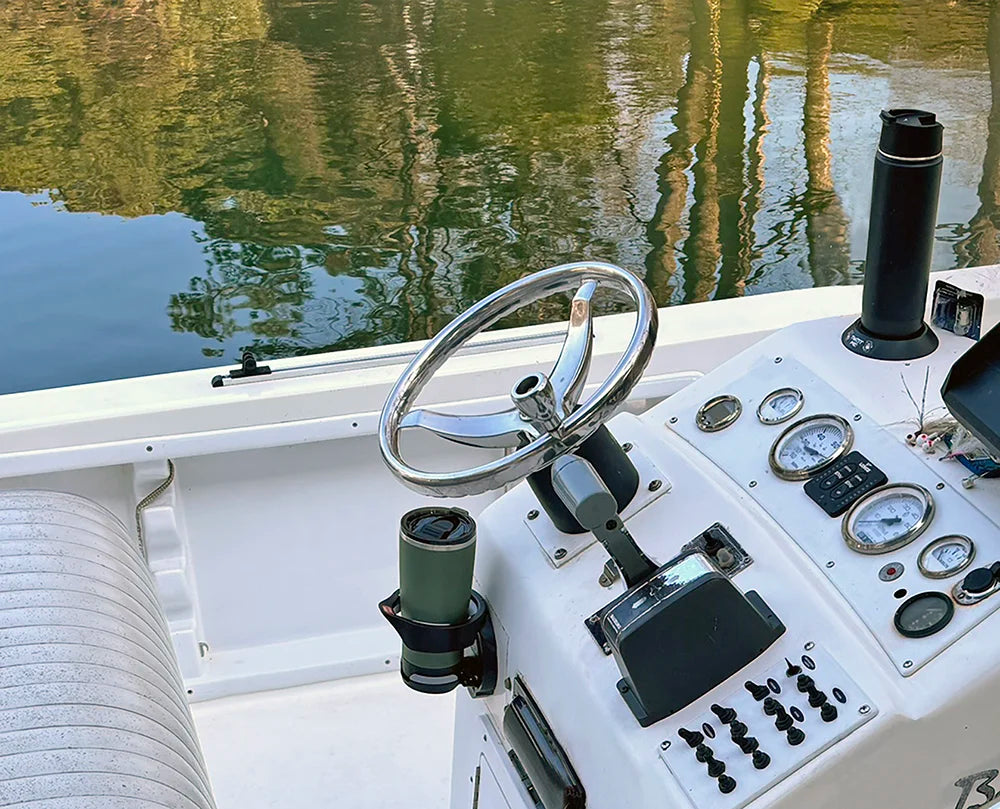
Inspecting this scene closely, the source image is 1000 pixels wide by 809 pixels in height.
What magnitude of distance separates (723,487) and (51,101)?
880 cm

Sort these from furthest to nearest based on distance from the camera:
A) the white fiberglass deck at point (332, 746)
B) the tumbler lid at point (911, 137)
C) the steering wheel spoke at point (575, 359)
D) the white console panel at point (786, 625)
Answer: the white fiberglass deck at point (332, 746), the tumbler lid at point (911, 137), the steering wheel spoke at point (575, 359), the white console panel at point (786, 625)

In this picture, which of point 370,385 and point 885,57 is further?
point 885,57

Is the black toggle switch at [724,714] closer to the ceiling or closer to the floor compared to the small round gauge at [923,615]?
closer to the floor

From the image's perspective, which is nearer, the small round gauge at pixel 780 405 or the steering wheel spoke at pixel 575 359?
the steering wheel spoke at pixel 575 359

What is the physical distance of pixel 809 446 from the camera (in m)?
1.13

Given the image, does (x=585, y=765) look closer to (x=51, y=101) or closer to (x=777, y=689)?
(x=777, y=689)

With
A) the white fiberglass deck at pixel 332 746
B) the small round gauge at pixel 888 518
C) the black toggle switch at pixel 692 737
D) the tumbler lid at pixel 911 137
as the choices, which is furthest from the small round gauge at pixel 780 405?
the white fiberglass deck at pixel 332 746

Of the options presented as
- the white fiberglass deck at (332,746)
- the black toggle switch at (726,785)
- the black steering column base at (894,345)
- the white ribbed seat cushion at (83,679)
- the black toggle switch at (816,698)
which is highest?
the black steering column base at (894,345)

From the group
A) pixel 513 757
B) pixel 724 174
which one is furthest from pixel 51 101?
pixel 513 757

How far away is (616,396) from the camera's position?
3.22ft

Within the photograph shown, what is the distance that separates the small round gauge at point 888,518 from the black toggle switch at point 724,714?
7.5 inches

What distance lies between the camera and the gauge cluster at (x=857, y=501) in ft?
3.09

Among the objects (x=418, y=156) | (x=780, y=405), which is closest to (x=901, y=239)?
(x=780, y=405)

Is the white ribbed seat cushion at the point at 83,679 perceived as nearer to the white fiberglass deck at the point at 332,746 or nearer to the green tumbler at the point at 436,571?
the green tumbler at the point at 436,571
